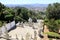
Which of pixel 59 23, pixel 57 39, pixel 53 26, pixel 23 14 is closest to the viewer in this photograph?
pixel 57 39

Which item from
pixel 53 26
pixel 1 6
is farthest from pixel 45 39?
pixel 1 6

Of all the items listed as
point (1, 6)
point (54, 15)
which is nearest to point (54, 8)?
point (54, 15)

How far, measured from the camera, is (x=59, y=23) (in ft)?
51.3

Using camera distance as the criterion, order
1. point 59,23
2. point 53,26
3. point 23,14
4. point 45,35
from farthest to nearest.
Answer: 1. point 23,14
2. point 59,23
3. point 53,26
4. point 45,35

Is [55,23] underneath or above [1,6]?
underneath

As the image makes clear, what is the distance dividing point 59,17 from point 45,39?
6.11 metres

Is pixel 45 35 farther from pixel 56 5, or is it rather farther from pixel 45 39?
pixel 56 5

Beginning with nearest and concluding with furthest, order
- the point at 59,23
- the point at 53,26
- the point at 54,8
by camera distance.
Result: the point at 53,26, the point at 59,23, the point at 54,8

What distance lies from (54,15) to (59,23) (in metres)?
2.18

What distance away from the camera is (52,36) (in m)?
12.8

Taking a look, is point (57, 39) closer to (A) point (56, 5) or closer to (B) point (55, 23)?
(B) point (55, 23)

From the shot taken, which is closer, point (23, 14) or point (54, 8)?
point (54, 8)

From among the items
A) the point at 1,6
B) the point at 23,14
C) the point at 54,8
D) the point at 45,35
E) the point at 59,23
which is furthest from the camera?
the point at 23,14

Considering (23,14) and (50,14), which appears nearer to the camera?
(50,14)
